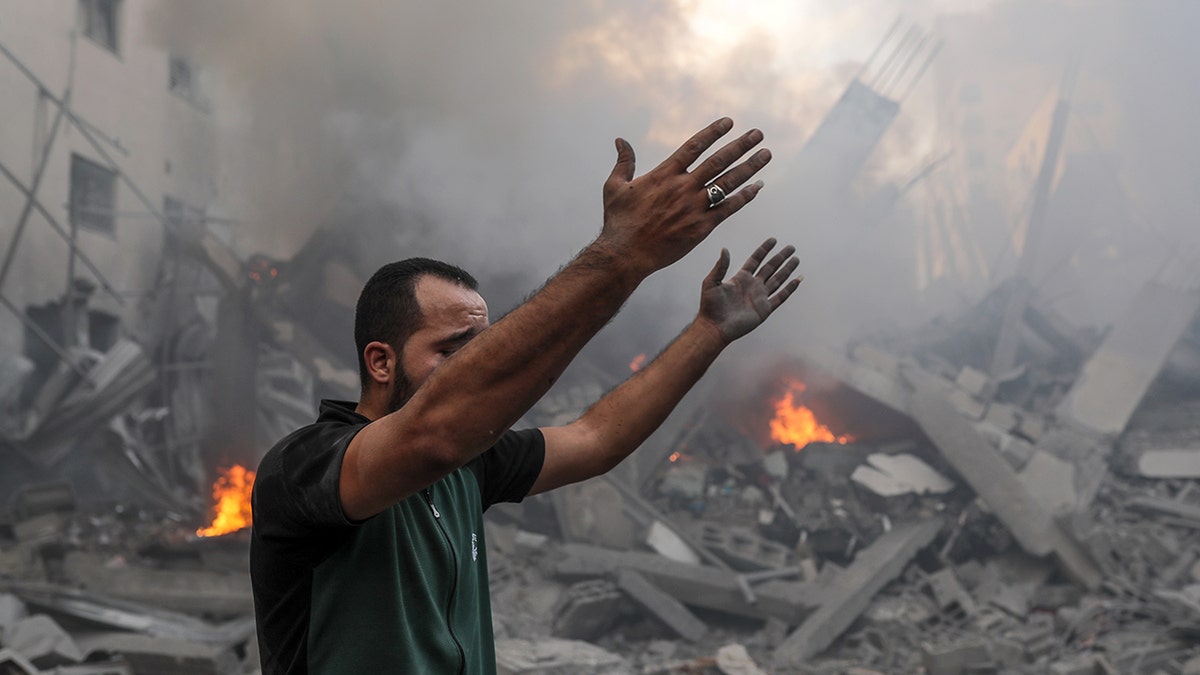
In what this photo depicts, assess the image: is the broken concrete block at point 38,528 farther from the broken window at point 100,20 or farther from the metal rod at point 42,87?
the broken window at point 100,20

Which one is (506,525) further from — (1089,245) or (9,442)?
(1089,245)

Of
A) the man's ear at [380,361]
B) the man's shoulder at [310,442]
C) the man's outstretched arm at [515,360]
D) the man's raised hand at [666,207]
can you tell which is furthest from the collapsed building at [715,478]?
the man's raised hand at [666,207]

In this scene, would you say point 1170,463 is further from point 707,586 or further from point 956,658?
point 707,586

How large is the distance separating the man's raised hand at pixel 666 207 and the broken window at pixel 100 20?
1207 centimetres

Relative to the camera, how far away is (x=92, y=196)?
432 inches

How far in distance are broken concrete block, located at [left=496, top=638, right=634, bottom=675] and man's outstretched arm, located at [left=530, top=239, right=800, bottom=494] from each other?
452cm

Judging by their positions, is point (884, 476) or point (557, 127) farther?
point (557, 127)

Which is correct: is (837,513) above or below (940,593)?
above

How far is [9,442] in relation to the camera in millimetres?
9961

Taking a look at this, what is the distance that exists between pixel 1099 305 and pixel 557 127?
371 inches

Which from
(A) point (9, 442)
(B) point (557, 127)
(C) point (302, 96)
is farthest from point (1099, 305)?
(A) point (9, 442)

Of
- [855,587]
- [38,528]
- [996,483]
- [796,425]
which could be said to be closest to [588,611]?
[855,587]

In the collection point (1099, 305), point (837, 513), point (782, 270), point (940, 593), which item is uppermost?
point (1099, 305)

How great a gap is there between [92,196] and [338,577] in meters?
11.7
